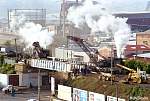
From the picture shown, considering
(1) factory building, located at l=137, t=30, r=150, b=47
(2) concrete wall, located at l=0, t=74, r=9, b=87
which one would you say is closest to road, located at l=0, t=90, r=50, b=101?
(2) concrete wall, located at l=0, t=74, r=9, b=87

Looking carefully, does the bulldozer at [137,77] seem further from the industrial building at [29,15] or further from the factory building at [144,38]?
the industrial building at [29,15]

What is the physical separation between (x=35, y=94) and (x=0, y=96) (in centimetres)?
197

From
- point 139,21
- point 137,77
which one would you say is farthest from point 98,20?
point 137,77

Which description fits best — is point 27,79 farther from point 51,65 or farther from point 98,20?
point 98,20

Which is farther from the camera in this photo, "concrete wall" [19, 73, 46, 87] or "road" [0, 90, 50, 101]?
"concrete wall" [19, 73, 46, 87]

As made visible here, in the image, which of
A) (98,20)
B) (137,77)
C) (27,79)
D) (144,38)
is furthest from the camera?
(98,20)

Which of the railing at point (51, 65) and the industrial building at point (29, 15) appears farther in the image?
the industrial building at point (29, 15)

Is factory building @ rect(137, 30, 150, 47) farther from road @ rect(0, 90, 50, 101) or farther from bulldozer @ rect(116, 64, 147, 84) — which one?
bulldozer @ rect(116, 64, 147, 84)

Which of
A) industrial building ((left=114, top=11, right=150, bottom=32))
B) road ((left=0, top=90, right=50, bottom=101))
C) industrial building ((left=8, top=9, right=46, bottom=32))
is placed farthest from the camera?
industrial building ((left=8, top=9, right=46, bottom=32))

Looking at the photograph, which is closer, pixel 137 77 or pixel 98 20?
pixel 137 77

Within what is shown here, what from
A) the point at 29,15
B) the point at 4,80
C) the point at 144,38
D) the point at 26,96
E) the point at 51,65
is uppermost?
the point at 29,15

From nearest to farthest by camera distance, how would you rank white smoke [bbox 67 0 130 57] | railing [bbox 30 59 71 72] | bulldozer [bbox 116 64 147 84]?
bulldozer [bbox 116 64 147 84], railing [bbox 30 59 71 72], white smoke [bbox 67 0 130 57]

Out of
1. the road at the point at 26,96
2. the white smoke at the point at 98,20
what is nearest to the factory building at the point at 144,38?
the white smoke at the point at 98,20

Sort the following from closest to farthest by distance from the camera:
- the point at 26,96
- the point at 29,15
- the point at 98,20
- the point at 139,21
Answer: the point at 26,96 < the point at 98,20 < the point at 139,21 < the point at 29,15
